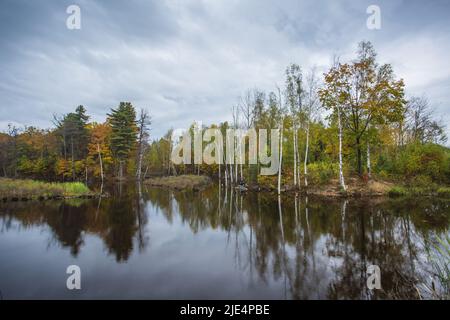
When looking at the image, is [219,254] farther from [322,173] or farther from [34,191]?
[34,191]

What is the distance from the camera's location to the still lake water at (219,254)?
14.8ft

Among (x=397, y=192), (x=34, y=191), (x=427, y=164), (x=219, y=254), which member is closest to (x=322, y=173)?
(x=397, y=192)

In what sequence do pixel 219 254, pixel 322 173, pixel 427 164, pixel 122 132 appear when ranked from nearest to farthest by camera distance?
pixel 219 254, pixel 427 164, pixel 322 173, pixel 122 132

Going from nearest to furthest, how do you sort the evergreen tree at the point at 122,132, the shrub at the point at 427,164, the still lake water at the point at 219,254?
the still lake water at the point at 219,254 < the shrub at the point at 427,164 < the evergreen tree at the point at 122,132

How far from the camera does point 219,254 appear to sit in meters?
6.71

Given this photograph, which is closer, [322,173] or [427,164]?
[427,164]

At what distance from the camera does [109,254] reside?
6.52 m


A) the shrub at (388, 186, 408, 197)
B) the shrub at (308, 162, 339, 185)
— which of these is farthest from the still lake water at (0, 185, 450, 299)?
the shrub at (308, 162, 339, 185)

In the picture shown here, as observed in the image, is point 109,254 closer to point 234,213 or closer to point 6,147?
point 234,213

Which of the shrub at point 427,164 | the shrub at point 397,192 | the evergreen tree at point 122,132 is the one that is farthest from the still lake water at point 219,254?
the evergreen tree at point 122,132

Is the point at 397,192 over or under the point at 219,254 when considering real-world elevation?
over

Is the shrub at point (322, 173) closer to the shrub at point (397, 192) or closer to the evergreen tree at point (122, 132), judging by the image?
the shrub at point (397, 192)
